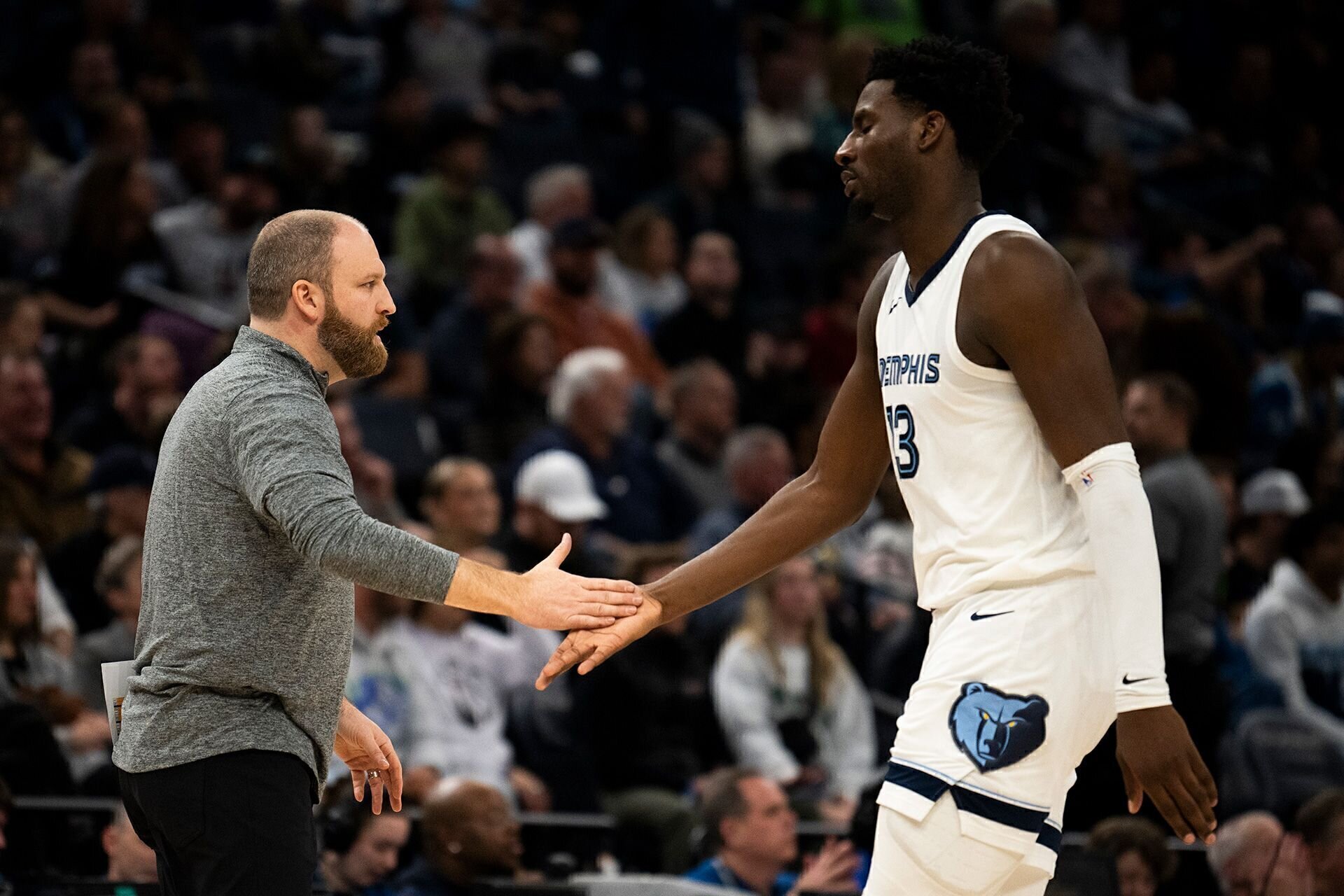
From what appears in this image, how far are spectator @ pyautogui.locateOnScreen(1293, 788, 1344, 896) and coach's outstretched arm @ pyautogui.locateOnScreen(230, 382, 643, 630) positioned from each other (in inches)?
159

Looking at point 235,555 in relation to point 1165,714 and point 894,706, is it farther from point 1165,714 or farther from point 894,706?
point 894,706

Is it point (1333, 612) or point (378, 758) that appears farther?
point (1333, 612)

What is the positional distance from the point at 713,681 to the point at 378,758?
4.16m

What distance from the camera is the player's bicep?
3461mm

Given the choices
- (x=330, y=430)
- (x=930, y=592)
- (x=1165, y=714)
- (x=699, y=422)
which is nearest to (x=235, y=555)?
(x=330, y=430)

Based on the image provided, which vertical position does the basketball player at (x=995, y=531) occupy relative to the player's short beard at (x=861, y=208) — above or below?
below

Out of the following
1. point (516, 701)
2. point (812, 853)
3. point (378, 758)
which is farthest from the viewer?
point (516, 701)

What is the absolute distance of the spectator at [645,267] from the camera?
444 inches

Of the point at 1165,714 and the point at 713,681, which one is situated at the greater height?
the point at 1165,714

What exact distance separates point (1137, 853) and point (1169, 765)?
9.97 feet

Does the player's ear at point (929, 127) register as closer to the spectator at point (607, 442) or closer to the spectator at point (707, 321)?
the spectator at point (607, 442)

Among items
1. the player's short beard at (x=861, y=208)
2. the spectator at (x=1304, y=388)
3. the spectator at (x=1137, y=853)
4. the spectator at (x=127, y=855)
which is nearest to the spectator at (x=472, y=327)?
the spectator at (x=127, y=855)

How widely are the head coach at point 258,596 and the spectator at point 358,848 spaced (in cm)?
241

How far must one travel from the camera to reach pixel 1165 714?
337 centimetres
